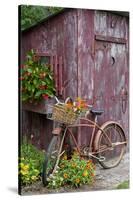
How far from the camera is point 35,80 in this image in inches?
201

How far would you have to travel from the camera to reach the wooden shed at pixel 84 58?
5164 mm

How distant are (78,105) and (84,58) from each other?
42 cm

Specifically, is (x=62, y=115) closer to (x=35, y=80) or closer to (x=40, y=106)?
(x=40, y=106)

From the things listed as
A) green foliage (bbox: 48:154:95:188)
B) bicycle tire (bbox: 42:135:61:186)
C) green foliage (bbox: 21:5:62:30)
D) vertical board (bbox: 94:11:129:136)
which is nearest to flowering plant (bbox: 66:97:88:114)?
vertical board (bbox: 94:11:129:136)

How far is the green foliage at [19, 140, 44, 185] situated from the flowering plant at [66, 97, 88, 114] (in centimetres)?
47

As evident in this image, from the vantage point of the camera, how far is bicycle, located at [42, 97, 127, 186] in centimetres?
518

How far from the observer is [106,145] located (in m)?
5.51

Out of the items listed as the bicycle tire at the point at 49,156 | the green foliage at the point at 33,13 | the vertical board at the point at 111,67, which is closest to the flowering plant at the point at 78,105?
the vertical board at the point at 111,67

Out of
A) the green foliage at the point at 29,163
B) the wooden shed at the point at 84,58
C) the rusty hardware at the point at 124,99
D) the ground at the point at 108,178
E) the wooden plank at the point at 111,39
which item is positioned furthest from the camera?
the rusty hardware at the point at 124,99

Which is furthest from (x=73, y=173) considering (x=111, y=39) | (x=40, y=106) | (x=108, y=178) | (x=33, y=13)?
(x=33, y=13)

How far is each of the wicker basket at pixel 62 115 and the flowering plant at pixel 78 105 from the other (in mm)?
35

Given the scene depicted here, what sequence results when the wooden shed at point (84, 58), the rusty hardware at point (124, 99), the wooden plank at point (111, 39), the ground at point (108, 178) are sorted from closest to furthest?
the wooden shed at point (84, 58), the ground at point (108, 178), the wooden plank at point (111, 39), the rusty hardware at point (124, 99)

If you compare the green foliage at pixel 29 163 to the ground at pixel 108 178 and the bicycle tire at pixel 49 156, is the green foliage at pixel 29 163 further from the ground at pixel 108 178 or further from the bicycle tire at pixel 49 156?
the ground at pixel 108 178

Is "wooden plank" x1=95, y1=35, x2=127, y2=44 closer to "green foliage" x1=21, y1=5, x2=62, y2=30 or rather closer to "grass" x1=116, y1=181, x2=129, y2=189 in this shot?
"green foliage" x1=21, y1=5, x2=62, y2=30
